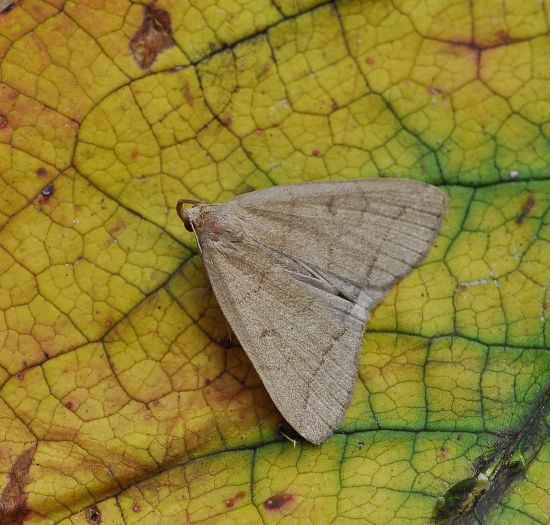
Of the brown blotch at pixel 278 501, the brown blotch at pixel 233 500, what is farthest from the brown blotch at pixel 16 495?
the brown blotch at pixel 278 501

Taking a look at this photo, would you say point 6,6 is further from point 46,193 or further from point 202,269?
point 202,269

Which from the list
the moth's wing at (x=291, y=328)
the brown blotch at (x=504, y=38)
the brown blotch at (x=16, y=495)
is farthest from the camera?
the brown blotch at (x=504, y=38)

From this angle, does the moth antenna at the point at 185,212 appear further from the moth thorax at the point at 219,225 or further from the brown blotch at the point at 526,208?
the brown blotch at the point at 526,208

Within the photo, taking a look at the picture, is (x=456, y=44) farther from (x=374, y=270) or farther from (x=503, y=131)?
(x=374, y=270)

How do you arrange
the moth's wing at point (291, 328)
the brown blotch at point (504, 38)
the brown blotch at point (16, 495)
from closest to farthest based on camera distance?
the brown blotch at point (16, 495)
the moth's wing at point (291, 328)
the brown blotch at point (504, 38)

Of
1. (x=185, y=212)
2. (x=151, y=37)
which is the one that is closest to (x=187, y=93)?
(x=151, y=37)

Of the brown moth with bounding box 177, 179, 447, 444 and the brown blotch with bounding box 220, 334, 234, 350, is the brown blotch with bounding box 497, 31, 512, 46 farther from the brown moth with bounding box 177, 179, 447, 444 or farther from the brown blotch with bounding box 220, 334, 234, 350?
the brown blotch with bounding box 220, 334, 234, 350
